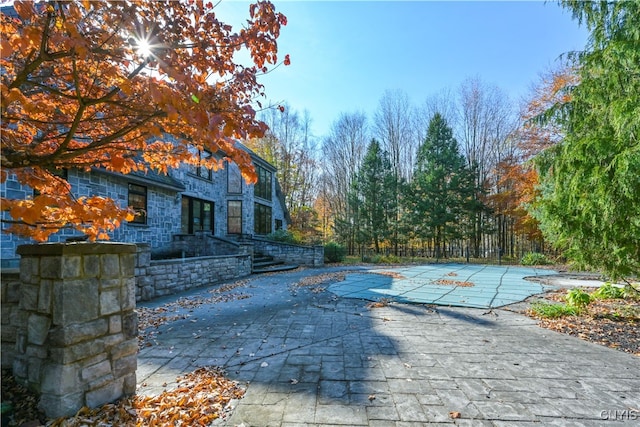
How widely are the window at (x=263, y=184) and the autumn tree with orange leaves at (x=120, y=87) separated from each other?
47.8ft

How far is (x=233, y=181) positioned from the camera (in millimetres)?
16094

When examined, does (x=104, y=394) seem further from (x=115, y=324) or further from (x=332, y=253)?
(x=332, y=253)

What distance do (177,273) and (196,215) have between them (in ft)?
22.0

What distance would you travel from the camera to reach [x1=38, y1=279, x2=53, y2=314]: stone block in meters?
2.04

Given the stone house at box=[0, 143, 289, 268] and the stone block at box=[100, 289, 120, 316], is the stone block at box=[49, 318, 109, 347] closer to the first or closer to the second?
the stone block at box=[100, 289, 120, 316]

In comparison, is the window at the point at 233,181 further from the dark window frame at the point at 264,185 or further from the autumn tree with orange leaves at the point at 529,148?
the autumn tree with orange leaves at the point at 529,148

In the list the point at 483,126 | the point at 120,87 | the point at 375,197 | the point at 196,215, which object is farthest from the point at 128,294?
the point at 483,126

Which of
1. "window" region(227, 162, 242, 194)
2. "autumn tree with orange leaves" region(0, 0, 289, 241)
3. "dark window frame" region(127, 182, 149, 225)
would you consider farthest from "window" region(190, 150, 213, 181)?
"autumn tree with orange leaves" region(0, 0, 289, 241)

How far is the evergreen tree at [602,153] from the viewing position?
4145 mm

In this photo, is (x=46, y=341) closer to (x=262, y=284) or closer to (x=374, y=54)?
(x=262, y=284)

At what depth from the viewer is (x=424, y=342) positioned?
12.2 feet

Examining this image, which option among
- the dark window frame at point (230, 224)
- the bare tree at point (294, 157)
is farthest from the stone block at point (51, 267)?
the bare tree at point (294, 157)

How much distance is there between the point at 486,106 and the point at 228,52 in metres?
23.9

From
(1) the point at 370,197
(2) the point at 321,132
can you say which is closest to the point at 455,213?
(1) the point at 370,197
